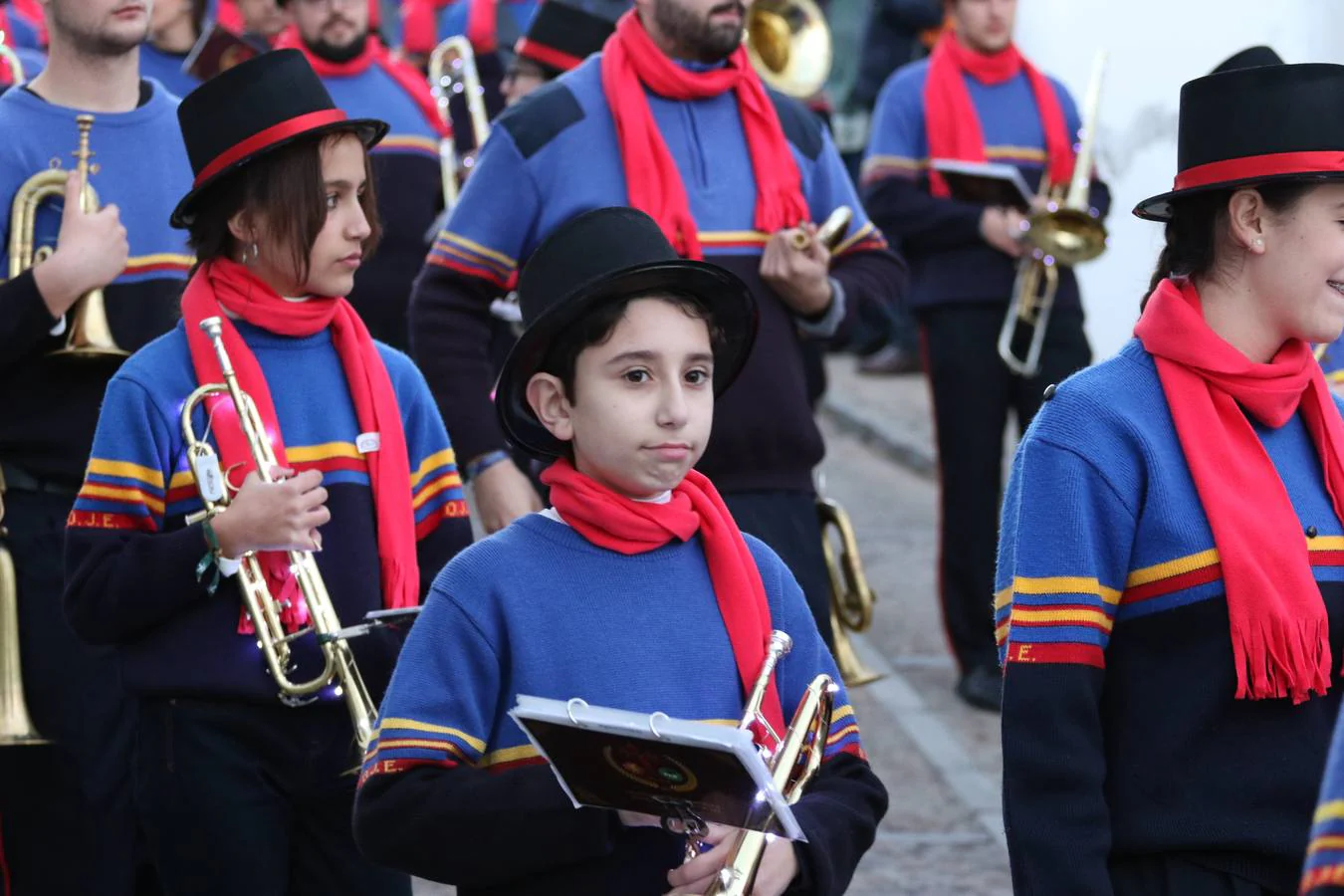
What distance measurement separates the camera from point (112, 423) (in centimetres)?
408

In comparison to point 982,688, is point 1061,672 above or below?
above

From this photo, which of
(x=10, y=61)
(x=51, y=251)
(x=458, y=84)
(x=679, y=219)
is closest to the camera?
(x=51, y=251)

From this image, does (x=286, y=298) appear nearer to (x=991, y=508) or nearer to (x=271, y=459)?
(x=271, y=459)

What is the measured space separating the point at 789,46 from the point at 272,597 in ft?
15.8

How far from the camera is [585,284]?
128 inches

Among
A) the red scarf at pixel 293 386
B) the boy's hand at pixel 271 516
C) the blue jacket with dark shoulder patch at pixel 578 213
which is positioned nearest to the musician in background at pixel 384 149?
the blue jacket with dark shoulder patch at pixel 578 213

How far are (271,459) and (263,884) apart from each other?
743 mm

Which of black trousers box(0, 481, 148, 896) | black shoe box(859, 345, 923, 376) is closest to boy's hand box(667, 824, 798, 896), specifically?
black trousers box(0, 481, 148, 896)

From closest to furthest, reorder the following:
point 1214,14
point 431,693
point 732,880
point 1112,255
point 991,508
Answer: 1. point 732,880
2. point 431,693
3. point 991,508
4. point 1214,14
5. point 1112,255

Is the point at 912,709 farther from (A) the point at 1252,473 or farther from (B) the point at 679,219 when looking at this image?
(A) the point at 1252,473

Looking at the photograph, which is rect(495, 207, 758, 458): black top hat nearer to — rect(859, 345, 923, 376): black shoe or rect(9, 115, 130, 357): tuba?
rect(9, 115, 130, 357): tuba

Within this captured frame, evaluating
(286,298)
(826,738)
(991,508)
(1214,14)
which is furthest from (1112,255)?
(826,738)

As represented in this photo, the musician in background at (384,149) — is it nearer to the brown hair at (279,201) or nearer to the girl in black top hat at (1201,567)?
the brown hair at (279,201)

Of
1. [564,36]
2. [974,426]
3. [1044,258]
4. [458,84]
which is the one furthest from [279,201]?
[458,84]
